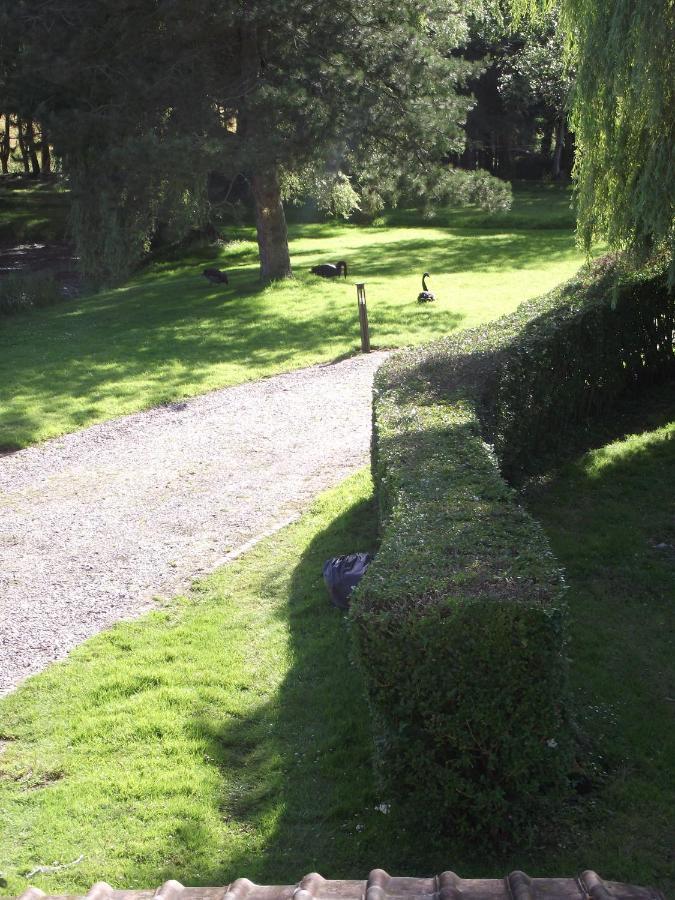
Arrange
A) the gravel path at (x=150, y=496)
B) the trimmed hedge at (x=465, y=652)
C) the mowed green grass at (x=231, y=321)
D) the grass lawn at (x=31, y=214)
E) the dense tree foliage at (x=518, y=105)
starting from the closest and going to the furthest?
the trimmed hedge at (x=465, y=652)
the gravel path at (x=150, y=496)
the mowed green grass at (x=231, y=321)
the dense tree foliage at (x=518, y=105)
the grass lawn at (x=31, y=214)

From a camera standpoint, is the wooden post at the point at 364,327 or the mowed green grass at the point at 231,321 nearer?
the mowed green grass at the point at 231,321

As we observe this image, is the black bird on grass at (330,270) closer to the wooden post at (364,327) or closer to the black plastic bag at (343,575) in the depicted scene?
the wooden post at (364,327)

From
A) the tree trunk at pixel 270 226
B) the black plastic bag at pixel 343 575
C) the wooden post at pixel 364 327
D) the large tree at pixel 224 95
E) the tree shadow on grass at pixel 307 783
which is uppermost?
the large tree at pixel 224 95

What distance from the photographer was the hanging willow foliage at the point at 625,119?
799 cm

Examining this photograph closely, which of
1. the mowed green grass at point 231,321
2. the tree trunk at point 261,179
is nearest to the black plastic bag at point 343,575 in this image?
the mowed green grass at point 231,321

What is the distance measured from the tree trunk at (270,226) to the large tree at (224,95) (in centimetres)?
143

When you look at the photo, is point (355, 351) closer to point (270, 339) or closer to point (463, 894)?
point (270, 339)

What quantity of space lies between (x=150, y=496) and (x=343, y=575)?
13.4 ft

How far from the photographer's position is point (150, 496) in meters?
10.5

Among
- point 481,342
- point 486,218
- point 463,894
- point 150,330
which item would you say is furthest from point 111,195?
point 486,218

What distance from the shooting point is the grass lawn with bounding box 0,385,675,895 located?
4645 mm

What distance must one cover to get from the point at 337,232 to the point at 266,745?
35918 mm

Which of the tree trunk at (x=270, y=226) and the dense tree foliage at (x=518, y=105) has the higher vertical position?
the dense tree foliage at (x=518, y=105)

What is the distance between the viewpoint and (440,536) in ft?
17.3
